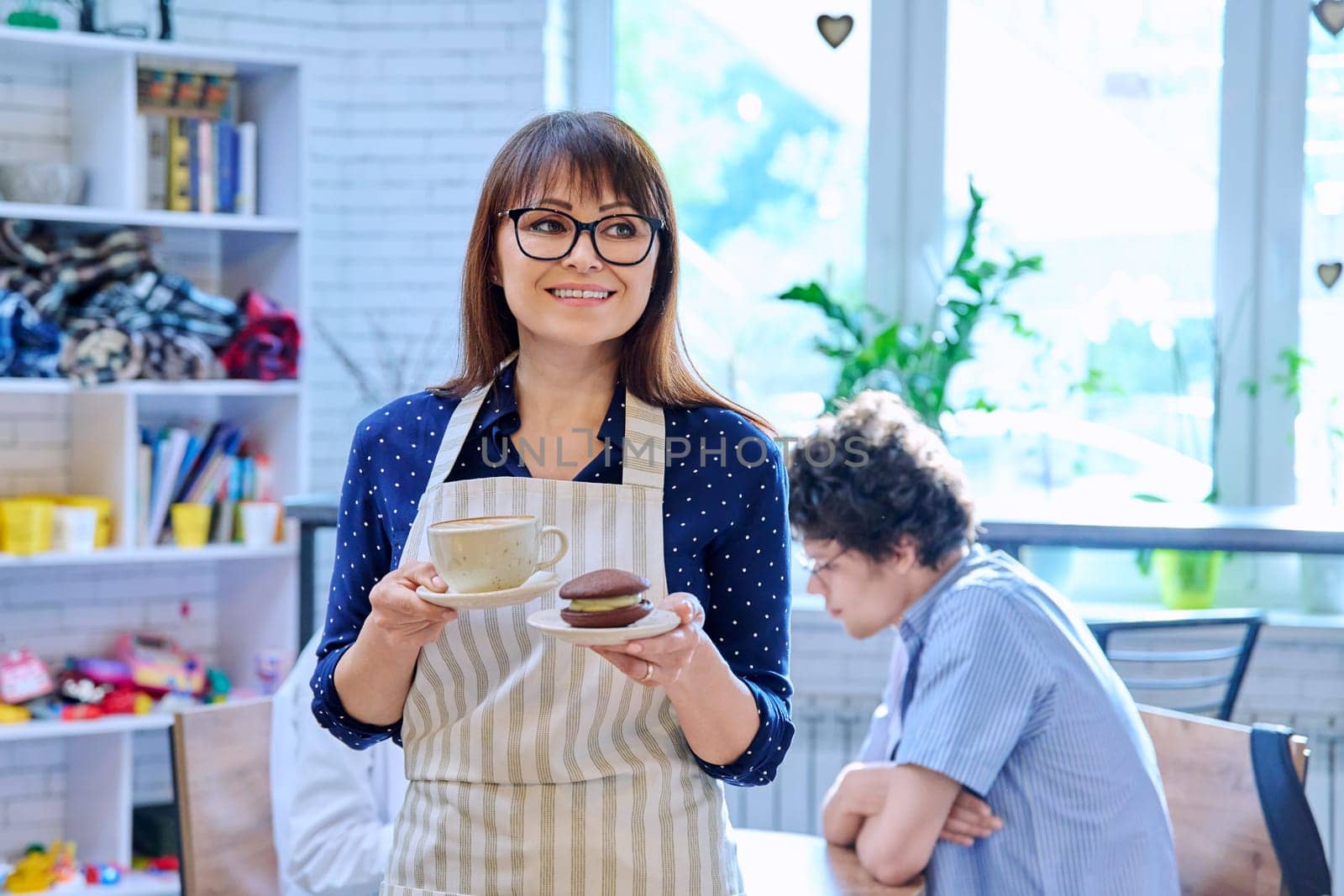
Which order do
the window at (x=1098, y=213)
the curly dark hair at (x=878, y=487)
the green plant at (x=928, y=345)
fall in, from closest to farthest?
the curly dark hair at (x=878, y=487), the green plant at (x=928, y=345), the window at (x=1098, y=213)

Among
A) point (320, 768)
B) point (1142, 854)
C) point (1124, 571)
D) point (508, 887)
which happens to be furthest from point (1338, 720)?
point (508, 887)

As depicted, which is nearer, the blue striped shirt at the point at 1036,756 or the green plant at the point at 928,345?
the blue striped shirt at the point at 1036,756

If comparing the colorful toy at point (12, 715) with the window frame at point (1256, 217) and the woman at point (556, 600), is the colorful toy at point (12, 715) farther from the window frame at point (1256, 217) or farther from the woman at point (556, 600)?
the window frame at point (1256, 217)

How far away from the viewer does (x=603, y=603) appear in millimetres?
1085

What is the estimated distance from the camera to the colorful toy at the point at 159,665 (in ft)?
11.7

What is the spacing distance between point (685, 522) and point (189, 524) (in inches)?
104

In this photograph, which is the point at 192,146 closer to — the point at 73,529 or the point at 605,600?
the point at 73,529

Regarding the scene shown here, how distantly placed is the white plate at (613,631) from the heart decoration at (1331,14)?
346cm

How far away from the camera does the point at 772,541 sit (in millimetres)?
1278

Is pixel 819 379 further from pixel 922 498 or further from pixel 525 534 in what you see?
pixel 525 534

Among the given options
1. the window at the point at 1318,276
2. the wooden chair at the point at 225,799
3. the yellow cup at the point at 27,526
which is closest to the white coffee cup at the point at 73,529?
the yellow cup at the point at 27,526

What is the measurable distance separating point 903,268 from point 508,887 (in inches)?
128

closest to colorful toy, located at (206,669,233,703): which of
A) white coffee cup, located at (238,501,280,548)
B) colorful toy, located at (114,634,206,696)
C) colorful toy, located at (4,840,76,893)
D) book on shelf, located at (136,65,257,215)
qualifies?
colorful toy, located at (114,634,206,696)

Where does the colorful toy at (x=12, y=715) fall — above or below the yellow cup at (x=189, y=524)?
below
